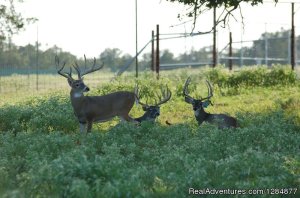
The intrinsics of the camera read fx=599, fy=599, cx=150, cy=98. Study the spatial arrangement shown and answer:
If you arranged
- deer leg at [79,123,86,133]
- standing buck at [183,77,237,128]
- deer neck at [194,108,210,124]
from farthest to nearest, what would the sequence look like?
deer neck at [194,108,210,124]
deer leg at [79,123,86,133]
standing buck at [183,77,237,128]

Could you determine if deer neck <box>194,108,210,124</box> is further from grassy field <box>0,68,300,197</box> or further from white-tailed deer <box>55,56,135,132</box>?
white-tailed deer <box>55,56,135,132</box>

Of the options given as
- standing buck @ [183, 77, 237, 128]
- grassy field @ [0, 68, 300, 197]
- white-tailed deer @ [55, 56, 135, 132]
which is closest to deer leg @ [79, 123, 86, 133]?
white-tailed deer @ [55, 56, 135, 132]

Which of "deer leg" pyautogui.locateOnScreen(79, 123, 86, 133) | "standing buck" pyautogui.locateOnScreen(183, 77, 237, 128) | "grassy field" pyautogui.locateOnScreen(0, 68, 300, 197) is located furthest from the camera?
"deer leg" pyautogui.locateOnScreen(79, 123, 86, 133)

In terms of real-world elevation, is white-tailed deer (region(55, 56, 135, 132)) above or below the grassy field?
above

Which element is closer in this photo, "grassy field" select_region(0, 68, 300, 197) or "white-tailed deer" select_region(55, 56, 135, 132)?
"grassy field" select_region(0, 68, 300, 197)

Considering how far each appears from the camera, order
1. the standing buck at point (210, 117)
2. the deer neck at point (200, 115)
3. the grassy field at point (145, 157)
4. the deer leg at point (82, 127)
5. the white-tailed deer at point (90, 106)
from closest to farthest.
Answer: the grassy field at point (145, 157) < the standing buck at point (210, 117) < the deer leg at point (82, 127) < the white-tailed deer at point (90, 106) < the deer neck at point (200, 115)

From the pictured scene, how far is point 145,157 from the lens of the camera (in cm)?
783

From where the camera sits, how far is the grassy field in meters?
5.80

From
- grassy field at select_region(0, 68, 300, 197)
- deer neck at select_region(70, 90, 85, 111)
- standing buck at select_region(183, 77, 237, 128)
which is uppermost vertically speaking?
deer neck at select_region(70, 90, 85, 111)

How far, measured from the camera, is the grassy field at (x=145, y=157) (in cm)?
580

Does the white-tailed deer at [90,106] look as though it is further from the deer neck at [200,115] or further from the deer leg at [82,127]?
the deer neck at [200,115]

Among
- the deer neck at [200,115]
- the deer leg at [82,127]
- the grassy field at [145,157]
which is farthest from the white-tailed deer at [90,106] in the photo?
the deer neck at [200,115]

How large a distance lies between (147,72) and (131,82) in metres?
1.97

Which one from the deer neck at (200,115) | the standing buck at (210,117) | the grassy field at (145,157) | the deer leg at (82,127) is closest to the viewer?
the grassy field at (145,157)
